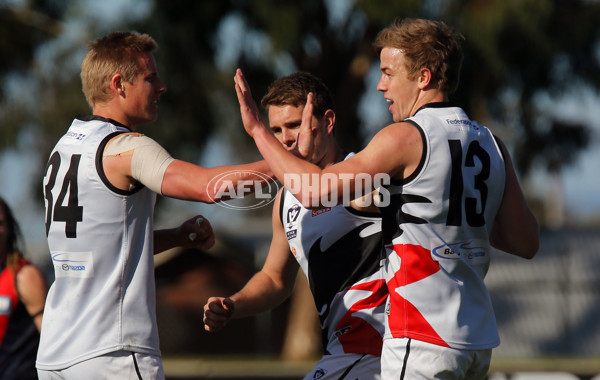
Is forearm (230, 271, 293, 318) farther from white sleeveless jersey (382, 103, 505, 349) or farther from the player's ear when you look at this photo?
white sleeveless jersey (382, 103, 505, 349)

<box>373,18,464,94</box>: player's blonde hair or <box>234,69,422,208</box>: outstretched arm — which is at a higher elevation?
<box>373,18,464,94</box>: player's blonde hair

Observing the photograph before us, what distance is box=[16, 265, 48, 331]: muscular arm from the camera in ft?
Result: 18.0

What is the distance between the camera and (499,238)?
3.97 m

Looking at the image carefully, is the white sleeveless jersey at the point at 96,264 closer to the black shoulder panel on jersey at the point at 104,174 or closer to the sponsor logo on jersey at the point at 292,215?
the black shoulder panel on jersey at the point at 104,174

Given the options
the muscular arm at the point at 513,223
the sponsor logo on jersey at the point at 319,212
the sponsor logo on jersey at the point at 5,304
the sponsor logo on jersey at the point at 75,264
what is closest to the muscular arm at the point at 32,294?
the sponsor logo on jersey at the point at 5,304

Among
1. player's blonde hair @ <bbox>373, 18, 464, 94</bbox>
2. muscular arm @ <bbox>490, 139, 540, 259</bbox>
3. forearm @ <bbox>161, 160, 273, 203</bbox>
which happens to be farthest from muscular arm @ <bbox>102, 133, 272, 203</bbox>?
muscular arm @ <bbox>490, 139, 540, 259</bbox>

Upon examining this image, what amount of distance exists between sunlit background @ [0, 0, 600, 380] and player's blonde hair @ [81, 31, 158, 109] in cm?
875

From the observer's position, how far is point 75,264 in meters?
3.83

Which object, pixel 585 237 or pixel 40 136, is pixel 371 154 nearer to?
pixel 40 136

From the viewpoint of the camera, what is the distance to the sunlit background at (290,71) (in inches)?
559

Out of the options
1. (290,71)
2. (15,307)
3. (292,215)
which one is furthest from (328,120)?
(290,71)

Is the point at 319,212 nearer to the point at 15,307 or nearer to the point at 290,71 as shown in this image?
the point at 15,307

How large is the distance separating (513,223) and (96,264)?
2.00m

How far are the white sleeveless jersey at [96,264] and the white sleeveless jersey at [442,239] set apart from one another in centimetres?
119
